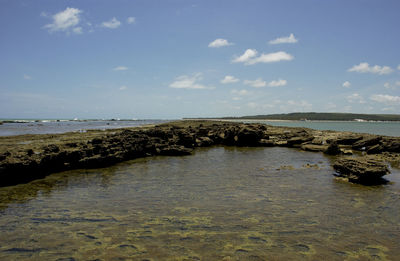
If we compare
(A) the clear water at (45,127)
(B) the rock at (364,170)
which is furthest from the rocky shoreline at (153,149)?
(A) the clear water at (45,127)

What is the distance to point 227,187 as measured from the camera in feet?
37.0

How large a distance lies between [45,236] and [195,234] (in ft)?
13.4

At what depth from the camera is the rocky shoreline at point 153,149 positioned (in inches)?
482

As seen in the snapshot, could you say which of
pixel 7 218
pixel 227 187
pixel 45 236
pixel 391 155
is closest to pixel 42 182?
pixel 7 218

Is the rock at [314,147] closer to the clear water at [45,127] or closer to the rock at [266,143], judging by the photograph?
the rock at [266,143]

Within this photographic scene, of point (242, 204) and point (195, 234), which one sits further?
point (242, 204)

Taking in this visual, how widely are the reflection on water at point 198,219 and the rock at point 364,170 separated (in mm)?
839

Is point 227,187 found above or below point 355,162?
below

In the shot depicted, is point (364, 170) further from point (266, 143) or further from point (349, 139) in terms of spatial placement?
point (349, 139)

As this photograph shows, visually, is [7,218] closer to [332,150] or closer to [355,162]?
[355,162]

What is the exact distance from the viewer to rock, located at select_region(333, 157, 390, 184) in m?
→ 12.1

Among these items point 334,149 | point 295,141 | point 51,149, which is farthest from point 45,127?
point 334,149

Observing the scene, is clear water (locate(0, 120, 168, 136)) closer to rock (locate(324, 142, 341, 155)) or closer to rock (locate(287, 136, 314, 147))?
rock (locate(287, 136, 314, 147))

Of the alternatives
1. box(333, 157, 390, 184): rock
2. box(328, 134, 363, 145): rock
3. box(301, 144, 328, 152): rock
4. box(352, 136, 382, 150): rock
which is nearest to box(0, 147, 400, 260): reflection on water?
box(333, 157, 390, 184): rock
